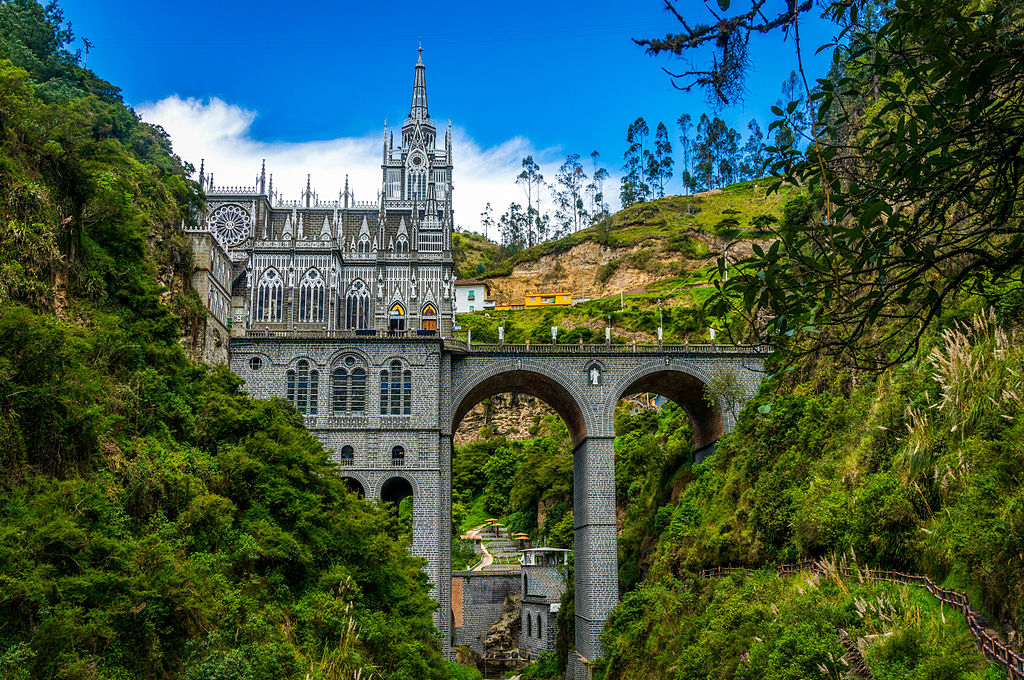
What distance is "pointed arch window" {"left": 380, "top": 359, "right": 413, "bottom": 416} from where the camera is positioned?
112 feet

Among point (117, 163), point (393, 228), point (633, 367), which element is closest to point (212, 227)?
point (393, 228)

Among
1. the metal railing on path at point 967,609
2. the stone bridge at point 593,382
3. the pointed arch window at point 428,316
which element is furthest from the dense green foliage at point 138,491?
the pointed arch window at point 428,316

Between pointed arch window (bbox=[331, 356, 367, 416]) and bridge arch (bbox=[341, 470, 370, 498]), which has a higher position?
pointed arch window (bbox=[331, 356, 367, 416])

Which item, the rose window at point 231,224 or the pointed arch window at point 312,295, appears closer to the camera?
the pointed arch window at point 312,295

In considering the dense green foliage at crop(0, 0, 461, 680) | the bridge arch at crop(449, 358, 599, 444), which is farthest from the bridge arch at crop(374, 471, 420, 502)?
the dense green foliage at crop(0, 0, 461, 680)

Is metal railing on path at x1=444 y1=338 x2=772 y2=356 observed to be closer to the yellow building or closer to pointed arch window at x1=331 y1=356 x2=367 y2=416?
pointed arch window at x1=331 y1=356 x2=367 y2=416

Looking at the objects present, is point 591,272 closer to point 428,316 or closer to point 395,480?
point 428,316

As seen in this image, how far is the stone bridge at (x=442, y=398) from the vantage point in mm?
33250

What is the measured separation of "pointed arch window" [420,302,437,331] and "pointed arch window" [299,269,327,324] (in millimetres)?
5931

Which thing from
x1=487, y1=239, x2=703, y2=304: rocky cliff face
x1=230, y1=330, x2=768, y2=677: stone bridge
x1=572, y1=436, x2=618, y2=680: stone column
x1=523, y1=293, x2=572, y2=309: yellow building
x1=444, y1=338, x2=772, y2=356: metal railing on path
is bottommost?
x1=572, y1=436, x2=618, y2=680: stone column

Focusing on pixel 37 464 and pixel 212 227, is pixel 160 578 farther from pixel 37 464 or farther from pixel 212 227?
pixel 212 227

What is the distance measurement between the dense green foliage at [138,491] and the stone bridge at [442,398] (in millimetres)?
4638

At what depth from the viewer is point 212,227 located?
5453 centimetres

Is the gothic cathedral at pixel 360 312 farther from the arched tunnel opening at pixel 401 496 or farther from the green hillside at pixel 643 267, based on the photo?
the green hillside at pixel 643 267
